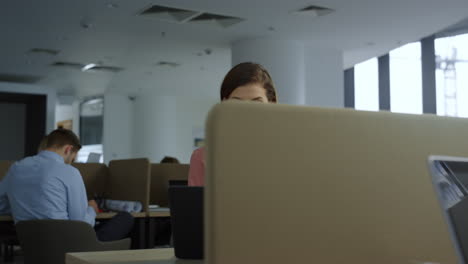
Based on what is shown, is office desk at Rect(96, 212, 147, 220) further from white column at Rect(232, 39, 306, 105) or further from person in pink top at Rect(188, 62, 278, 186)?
white column at Rect(232, 39, 306, 105)

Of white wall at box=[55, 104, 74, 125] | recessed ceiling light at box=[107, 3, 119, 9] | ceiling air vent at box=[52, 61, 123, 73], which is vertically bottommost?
white wall at box=[55, 104, 74, 125]

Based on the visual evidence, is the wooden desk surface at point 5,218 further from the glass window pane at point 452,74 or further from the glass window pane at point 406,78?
the glass window pane at point 406,78

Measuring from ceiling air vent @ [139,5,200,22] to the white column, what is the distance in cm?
141

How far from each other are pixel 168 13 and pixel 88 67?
13.3 ft

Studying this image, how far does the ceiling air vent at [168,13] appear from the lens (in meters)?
7.54

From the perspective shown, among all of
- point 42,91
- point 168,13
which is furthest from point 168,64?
point 42,91

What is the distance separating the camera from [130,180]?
4.85m

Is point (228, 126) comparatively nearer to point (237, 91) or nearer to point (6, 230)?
point (237, 91)

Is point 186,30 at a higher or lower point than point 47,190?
higher

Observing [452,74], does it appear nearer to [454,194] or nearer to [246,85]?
[246,85]

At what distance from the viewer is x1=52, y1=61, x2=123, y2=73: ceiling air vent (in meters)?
10.8

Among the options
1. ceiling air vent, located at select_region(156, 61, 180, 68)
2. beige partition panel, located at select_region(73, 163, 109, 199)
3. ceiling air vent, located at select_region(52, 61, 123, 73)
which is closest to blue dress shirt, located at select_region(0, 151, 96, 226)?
beige partition panel, located at select_region(73, 163, 109, 199)

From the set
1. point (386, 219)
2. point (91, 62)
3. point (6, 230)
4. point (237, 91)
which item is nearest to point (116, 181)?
point (6, 230)

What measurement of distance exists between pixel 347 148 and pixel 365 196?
0.25 feet
